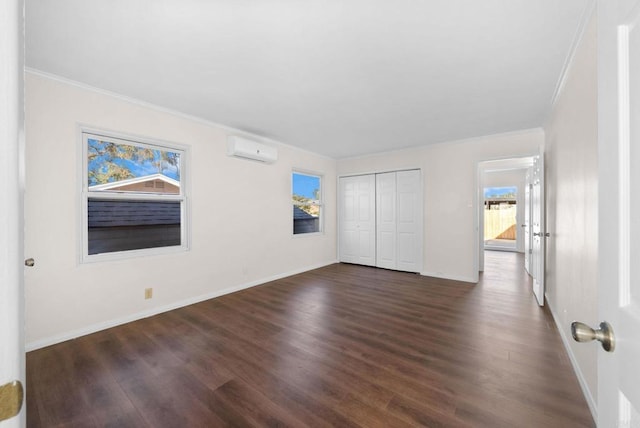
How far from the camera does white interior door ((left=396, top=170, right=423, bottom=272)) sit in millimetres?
4922

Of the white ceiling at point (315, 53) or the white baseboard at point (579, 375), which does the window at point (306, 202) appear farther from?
the white baseboard at point (579, 375)

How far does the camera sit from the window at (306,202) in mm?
5121

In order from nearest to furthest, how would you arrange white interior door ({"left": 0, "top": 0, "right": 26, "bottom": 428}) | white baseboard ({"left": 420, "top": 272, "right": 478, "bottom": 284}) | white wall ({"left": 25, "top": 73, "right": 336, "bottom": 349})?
white interior door ({"left": 0, "top": 0, "right": 26, "bottom": 428}) → white wall ({"left": 25, "top": 73, "right": 336, "bottom": 349}) → white baseboard ({"left": 420, "top": 272, "right": 478, "bottom": 284})

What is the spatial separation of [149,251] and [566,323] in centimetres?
424

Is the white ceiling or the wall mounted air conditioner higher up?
the white ceiling

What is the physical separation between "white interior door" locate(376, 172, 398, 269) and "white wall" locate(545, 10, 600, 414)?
8.64 feet

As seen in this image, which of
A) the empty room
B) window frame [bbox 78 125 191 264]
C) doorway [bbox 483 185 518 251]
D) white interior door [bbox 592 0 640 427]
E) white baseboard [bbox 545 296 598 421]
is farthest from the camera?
doorway [bbox 483 185 518 251]

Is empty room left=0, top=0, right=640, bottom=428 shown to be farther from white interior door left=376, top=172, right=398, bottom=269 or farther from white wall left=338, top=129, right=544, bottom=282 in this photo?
white interior door left=376, top=172, right=398, bottom=269

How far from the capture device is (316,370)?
6.40ft

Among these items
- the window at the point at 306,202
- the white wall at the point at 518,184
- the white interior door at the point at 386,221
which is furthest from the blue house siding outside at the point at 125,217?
the white wall at the point at 518,184

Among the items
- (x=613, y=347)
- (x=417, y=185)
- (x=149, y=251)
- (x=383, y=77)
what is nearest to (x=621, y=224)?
(x=613, y=347)

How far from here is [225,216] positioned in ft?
12.2

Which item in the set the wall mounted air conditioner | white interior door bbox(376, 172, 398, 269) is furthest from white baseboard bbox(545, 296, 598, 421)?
the wall mounted air conditioner

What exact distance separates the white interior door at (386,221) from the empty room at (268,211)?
1.20m
